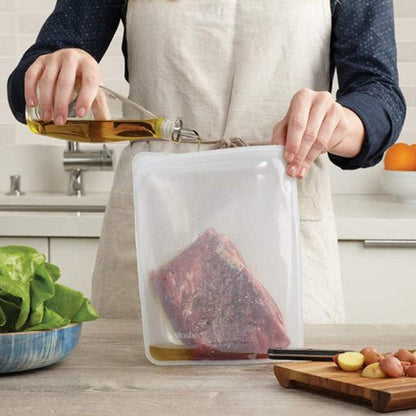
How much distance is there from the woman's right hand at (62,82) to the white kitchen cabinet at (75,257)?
3.55 ft

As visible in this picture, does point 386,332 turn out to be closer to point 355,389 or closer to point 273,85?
point 355,389

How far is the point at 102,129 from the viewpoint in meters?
1.13

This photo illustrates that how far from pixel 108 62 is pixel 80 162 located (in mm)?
325

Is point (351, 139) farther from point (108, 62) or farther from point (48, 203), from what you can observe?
point (108, 62)

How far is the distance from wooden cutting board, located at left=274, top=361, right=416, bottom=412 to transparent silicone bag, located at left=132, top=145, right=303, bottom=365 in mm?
87

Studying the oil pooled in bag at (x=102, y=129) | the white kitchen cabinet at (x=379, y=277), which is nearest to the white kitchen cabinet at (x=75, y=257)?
the white kitchen cabinet at (x=379, y=277)

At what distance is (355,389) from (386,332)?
1.15 ft

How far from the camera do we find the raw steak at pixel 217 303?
97 centimetres

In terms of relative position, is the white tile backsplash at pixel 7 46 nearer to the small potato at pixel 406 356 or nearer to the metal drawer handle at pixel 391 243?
the metal drawer handle at pixel 391 243

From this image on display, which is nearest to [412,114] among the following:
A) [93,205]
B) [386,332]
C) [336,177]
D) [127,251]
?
[336,177]

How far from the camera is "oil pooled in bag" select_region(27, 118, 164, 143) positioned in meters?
1.09

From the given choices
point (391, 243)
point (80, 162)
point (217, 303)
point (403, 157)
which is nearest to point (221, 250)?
point (217, 303)

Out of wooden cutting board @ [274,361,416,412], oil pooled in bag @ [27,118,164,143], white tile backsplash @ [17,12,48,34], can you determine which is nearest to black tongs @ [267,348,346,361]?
wooden cutting board @ [274,361,416,412]

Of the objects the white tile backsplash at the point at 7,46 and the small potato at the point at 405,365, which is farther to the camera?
the white tile backsplash at the point at 7,46
